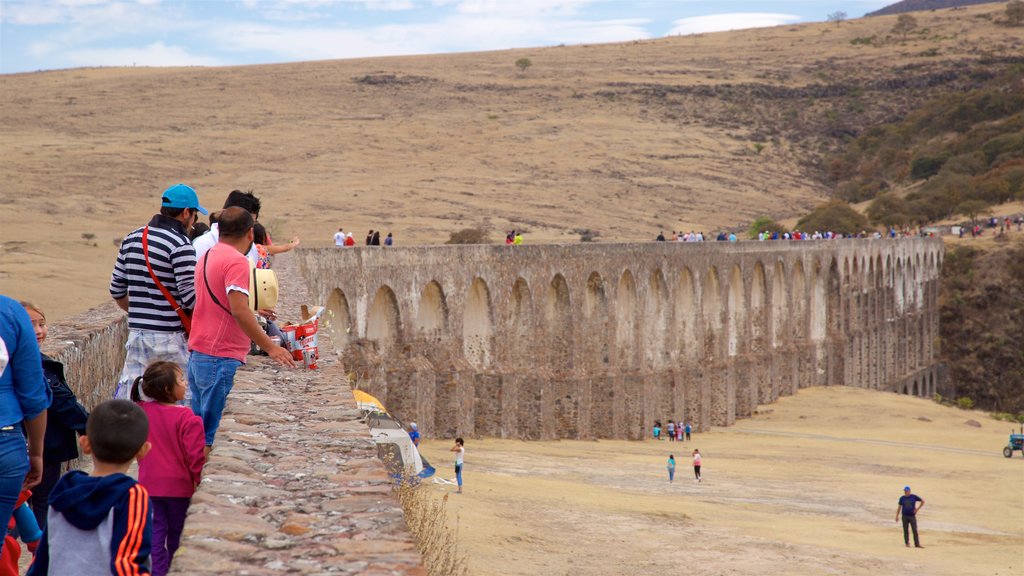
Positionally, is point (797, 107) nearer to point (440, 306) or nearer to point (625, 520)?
point (440, 306)

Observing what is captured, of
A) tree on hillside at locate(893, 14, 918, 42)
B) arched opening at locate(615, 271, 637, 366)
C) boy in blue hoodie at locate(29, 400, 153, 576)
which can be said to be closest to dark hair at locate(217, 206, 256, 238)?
boy in blue hoodie at locate(29, 400, 153, 576)

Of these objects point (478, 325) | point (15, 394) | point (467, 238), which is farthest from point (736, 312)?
point (15, 394)

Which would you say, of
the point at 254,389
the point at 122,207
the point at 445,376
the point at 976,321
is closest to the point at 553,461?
the point at 445,376

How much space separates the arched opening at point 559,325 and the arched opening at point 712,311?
7890 mm

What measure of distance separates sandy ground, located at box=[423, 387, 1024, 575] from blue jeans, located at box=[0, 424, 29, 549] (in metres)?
10.1

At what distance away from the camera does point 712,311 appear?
141 ft

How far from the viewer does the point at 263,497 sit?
546 centimetres

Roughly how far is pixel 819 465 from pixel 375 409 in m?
17.5

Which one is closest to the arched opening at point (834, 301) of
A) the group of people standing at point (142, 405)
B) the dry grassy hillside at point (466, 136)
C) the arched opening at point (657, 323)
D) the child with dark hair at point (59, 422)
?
the dry grassy hillside at point (466, 136)

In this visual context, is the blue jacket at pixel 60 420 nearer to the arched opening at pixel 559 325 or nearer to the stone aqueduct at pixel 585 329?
the stone aqueduct at pixel 585 329

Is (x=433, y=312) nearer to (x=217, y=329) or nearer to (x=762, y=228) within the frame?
(x=217, y=329)

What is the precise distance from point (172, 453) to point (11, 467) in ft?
2.24

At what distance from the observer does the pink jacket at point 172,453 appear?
5719 mm

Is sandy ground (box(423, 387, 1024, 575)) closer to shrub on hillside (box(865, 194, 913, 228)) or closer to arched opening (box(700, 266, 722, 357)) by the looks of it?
arched opening (box(700, 266, 722, 357))
